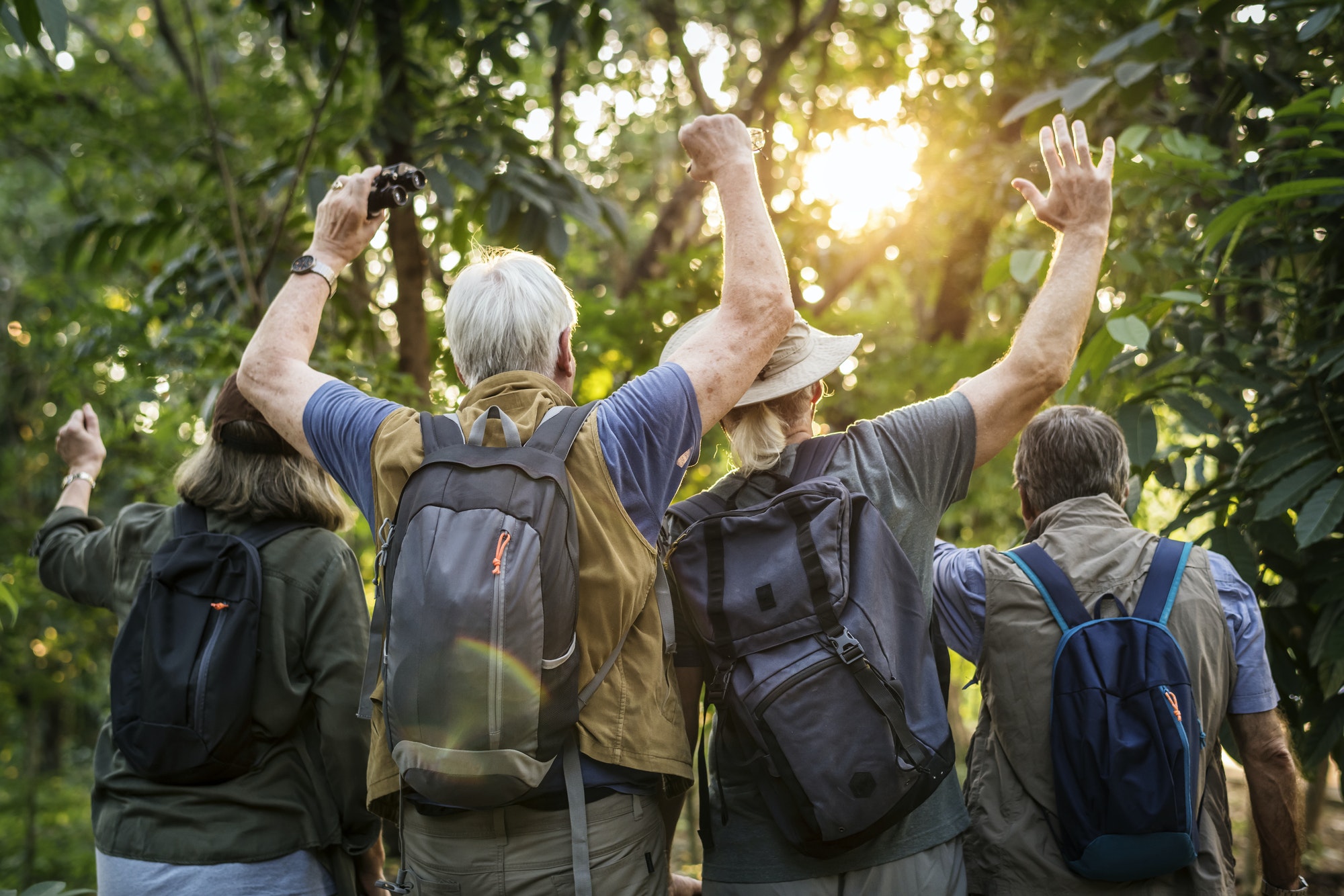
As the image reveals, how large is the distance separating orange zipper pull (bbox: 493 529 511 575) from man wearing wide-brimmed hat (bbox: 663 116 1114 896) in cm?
52

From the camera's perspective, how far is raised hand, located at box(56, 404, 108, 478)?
109 inches

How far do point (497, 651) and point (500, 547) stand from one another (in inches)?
5.9

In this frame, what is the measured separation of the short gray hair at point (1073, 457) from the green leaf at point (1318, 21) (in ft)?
5.03

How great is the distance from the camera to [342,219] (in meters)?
2.14

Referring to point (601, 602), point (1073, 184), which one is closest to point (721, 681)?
point (601, 602)

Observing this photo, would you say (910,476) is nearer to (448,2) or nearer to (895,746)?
(895,746)

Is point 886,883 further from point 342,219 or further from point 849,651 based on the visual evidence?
point 342,219

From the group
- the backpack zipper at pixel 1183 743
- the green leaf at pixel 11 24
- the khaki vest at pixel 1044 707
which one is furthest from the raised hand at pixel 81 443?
the backpack zipper at pixel 1183 743

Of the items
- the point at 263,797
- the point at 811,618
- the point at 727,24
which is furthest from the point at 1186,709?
the point at 727,24

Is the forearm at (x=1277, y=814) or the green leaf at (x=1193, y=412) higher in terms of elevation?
the green leaf at (x=1193, y=412)

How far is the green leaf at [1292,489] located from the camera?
256 cm

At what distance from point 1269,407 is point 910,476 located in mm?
1778

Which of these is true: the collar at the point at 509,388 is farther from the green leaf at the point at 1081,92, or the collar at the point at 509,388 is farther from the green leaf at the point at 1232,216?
the green leaf at the point at 1081,92

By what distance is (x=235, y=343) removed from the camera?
3848 millimetres
